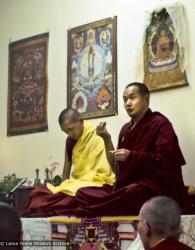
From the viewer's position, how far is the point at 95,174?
4.49m

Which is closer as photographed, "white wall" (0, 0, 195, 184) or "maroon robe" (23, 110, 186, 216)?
"maroon robe" (23, 110, 186, 216)

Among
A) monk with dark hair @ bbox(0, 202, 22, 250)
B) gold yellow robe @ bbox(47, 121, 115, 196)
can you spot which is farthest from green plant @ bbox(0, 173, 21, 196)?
monk with dark hair @ bbox(0, 202, 22, 250)

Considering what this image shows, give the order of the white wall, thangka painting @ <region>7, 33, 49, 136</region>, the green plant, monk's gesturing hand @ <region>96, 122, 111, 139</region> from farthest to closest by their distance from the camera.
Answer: thangka painting @ <region>7, 33, 49, 136</region> < the green plant < the white wall < monk's gesturing hand @ <region>96, 122, 111, 139</region>

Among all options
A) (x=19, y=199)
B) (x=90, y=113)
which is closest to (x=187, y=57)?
(x=90, y=113)

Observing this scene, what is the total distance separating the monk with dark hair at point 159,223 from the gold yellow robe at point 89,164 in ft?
6.77

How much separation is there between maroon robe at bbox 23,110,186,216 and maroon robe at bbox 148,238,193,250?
63.7 inches

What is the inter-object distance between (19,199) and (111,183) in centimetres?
150

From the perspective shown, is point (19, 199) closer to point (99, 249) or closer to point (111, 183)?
point (111, 183)

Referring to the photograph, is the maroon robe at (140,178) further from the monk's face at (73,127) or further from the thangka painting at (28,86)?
the thangka painting at (28,86)

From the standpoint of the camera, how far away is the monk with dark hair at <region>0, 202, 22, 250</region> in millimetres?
1042

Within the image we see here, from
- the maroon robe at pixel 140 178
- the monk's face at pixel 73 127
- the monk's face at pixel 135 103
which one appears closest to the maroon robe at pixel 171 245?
the maroon robe at pixel 140 178

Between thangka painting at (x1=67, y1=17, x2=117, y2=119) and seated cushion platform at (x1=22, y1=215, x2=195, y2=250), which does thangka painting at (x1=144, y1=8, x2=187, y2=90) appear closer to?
thangka painting at (x1=67, y1=17, x2=117, y2=119)

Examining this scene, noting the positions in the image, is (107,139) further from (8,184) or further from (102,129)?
(8,184)

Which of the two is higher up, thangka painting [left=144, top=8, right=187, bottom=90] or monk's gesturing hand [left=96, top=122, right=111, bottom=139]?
thangka painting [left=144, top=8, right=187, bottom=90]
